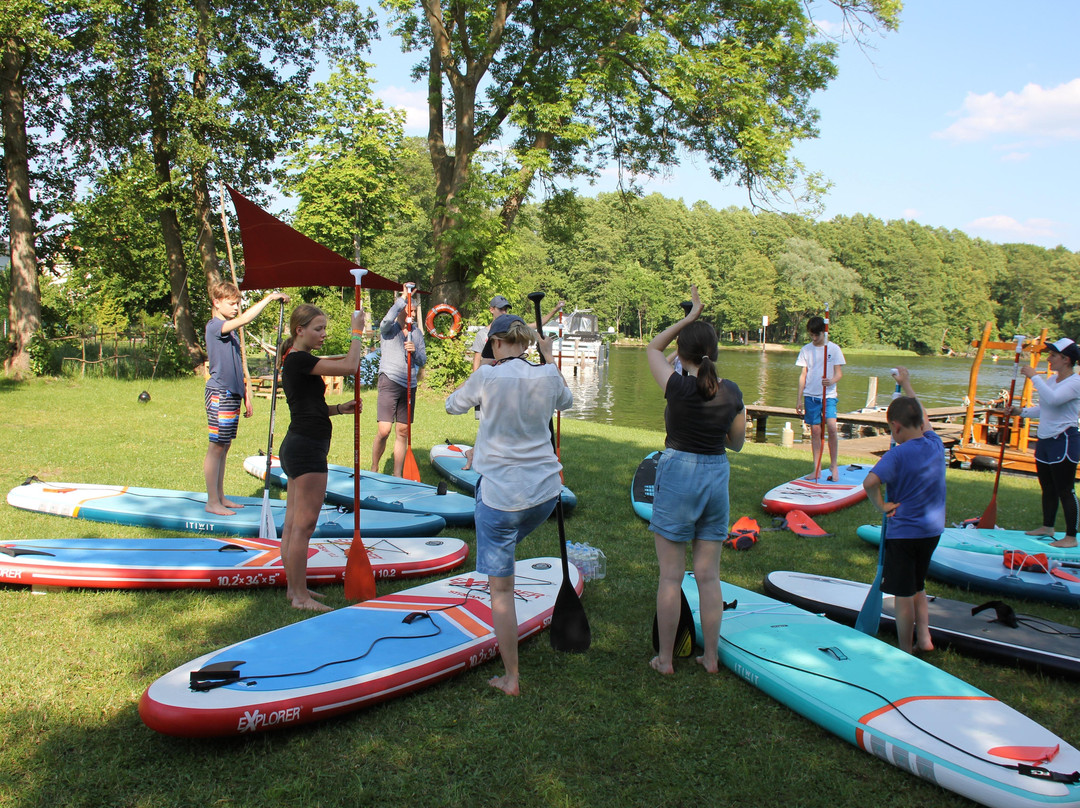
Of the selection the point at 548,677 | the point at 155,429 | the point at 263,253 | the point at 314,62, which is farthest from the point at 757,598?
the point at 314,62

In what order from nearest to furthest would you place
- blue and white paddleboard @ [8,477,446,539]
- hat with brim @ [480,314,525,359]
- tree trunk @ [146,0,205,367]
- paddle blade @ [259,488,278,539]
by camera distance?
hat with brim @ [480,314,525,359] → paddle blade @ [259,488,278,539] → blue and white paddleboard @ [8,477,446,539] → tree trunk @ [146,0,205,367]

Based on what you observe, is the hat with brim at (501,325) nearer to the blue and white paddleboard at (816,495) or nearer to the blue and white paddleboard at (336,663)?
the blue and white paddleboard at (336,663)

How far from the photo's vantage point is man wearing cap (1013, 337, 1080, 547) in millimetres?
5953

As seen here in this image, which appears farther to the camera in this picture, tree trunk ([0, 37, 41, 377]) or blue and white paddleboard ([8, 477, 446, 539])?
tree trunk ([0, 37, 41, 377])

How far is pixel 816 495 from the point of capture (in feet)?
26.1

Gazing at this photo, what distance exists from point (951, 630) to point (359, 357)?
4.01 metres

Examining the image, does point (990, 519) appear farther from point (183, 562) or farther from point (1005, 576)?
point (183, 562)

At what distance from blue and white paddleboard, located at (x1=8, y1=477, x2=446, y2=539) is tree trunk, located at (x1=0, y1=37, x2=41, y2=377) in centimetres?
1278

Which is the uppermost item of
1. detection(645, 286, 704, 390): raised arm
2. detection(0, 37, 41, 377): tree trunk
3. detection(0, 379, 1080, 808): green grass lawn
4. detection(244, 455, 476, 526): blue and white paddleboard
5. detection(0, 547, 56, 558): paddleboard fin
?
detection(0, 37, 41, 377): tree trunk

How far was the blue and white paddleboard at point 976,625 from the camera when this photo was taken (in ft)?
13.2

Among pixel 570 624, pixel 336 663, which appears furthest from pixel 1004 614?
pixel 336 663

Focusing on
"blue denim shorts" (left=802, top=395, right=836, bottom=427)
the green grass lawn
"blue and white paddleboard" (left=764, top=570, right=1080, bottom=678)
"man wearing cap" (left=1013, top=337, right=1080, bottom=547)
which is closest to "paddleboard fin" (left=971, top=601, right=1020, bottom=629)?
"blue and white paddleboard" (left=764, top=570, right=1080, bottom=678)

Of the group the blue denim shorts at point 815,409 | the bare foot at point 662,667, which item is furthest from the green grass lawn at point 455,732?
the blue denim shorts at point 815,409

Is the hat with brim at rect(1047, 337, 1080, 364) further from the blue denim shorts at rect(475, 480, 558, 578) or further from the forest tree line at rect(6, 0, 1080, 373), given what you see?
the forest tree line at rect(6, 0, 1080, 373)
